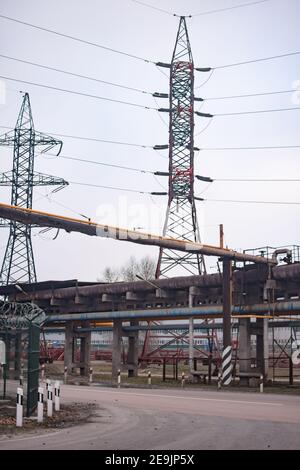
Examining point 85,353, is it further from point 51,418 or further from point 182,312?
point 51,418

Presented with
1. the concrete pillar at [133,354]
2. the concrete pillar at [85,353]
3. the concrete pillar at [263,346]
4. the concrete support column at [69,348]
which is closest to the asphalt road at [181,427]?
the concrete pillar at [263,346]

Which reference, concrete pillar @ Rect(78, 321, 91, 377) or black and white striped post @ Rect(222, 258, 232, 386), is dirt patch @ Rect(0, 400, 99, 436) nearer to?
black and white striped post @ Rect(222, 258, 232, 386)

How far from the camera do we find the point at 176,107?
51.8 metres

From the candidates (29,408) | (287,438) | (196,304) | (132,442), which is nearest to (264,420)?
(287,438)

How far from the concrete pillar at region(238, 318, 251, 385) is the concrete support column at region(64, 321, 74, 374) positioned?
1733 cm

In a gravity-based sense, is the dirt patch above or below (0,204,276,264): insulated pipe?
below

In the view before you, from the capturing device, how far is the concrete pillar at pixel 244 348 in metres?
33.8

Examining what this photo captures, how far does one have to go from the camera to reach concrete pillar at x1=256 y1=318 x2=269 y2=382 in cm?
3412

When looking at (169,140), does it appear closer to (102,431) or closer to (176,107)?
(176,107)

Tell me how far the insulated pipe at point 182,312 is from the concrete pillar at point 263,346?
4.58ft

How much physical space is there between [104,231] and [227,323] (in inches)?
331

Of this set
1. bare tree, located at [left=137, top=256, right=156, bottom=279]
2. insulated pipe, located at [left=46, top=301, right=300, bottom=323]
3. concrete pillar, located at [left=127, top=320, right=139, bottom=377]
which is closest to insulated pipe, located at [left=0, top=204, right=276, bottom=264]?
insulated pipe, located at [left=46, top=301, right=300, bottom=323]

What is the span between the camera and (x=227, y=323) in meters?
32.8

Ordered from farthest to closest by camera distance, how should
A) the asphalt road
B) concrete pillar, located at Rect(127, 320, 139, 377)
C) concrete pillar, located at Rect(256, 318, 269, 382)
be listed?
concrete pillar, located at Rect(127, 320, 139, 377) → concrete pillar, located at Rect(256, 318, 269, 382) → the asphalt road
